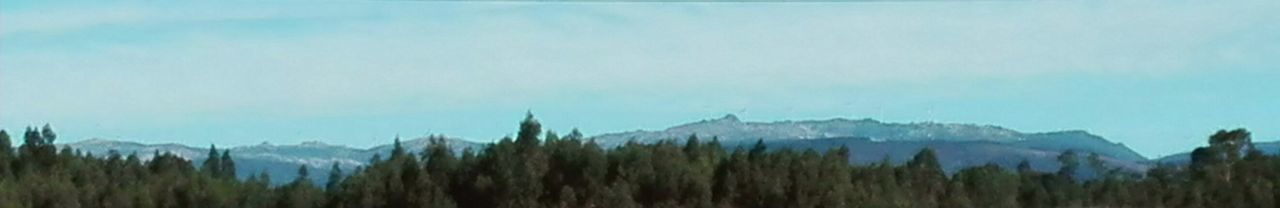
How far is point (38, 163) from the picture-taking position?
5691 cm

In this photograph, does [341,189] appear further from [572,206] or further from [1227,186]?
[1227,186]

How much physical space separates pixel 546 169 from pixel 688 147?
2884mm

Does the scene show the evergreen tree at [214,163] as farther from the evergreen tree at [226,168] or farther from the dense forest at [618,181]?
the dense forest at [618,181]

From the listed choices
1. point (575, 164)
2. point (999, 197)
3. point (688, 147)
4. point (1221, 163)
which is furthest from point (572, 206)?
point (1221, 163)

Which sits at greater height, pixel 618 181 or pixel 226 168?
pixel 226 168

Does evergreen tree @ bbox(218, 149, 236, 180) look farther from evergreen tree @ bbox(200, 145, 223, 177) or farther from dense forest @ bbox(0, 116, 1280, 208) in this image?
dense forest @ bbox(0, 116, 1280, 208)

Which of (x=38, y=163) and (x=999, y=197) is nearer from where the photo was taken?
(x=999, y=197)

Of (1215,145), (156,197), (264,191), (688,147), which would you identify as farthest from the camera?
(1215,145)

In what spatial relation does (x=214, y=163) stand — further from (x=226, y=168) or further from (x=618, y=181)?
(x=618, y=181)

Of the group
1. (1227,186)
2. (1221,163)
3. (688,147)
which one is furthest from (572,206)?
(1221,163)

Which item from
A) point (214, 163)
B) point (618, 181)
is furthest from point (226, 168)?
point (618, 181)

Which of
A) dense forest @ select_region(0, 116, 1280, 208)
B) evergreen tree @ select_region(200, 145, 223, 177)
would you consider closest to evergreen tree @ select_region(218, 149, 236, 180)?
evergreen tree @ select_region(200, 145, 223, 177)

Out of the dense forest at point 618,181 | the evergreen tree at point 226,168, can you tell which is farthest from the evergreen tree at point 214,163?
the dense forest at point 618,181

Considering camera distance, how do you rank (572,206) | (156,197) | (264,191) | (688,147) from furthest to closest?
1. (264,191)
2. (156,197)
3. (688,147)
4. (572,206)
